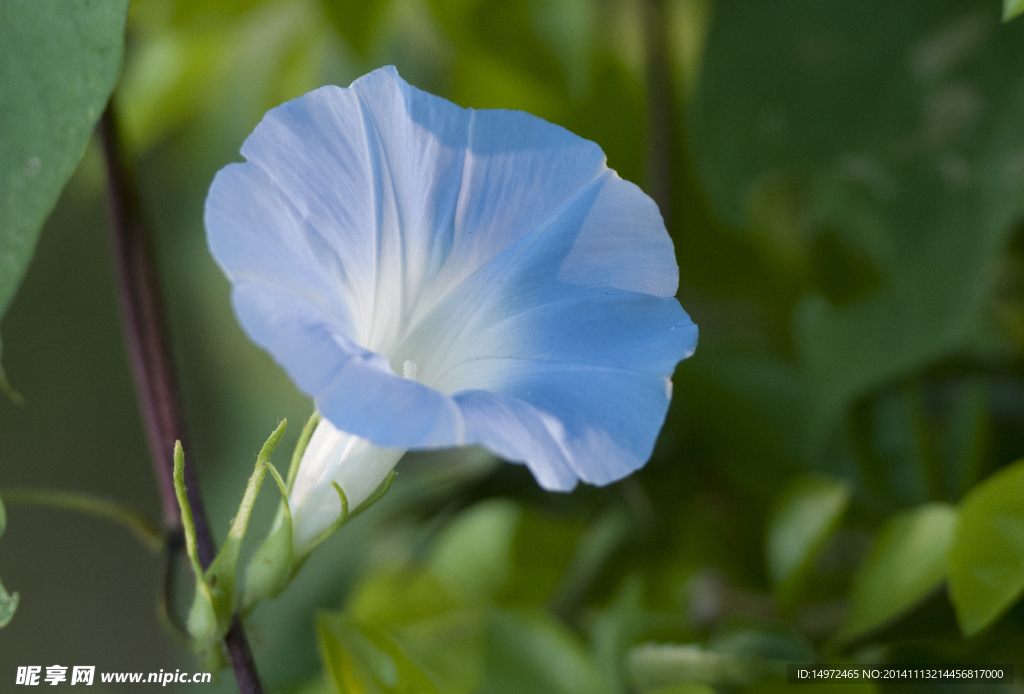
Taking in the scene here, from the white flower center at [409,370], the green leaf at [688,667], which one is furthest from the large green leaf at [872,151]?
the white flower center at [409,370]

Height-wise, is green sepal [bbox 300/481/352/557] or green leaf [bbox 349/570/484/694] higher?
green sepal [bbox 300/481/352/557]

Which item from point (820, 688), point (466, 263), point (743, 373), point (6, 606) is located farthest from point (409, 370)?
point (743, 373)

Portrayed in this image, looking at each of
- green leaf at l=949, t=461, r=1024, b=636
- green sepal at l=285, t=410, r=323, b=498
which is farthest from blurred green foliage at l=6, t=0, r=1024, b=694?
green sepal at l=285, t=410, r=323, b=498

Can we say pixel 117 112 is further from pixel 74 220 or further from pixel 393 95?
pixel 74 220

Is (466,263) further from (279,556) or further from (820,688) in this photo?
(820,688)

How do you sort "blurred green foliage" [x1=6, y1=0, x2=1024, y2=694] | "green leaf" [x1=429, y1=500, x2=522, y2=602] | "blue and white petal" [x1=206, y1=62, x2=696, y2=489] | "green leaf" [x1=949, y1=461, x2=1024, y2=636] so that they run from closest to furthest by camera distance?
"blue and white petal" [x1=206, y1=62, x2=696, y2=489] < "green leaf" [x1=949, y1=461, x2=1024, y2=636] < "blurred green foliage" [x1=6, y1=0, x2=1024, y2=694] < "green leaf" [x1=429, y1=500, x2=522, y2=602]

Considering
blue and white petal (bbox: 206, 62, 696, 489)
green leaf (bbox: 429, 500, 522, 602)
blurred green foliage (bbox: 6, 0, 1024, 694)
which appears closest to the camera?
blue and white petal (bbox: 206, 62, 696, 489)

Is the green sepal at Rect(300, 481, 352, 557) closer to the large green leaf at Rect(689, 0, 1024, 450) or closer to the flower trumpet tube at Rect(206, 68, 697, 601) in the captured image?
the flower trumpet tube at Rect(206, 68, 697, 601)
